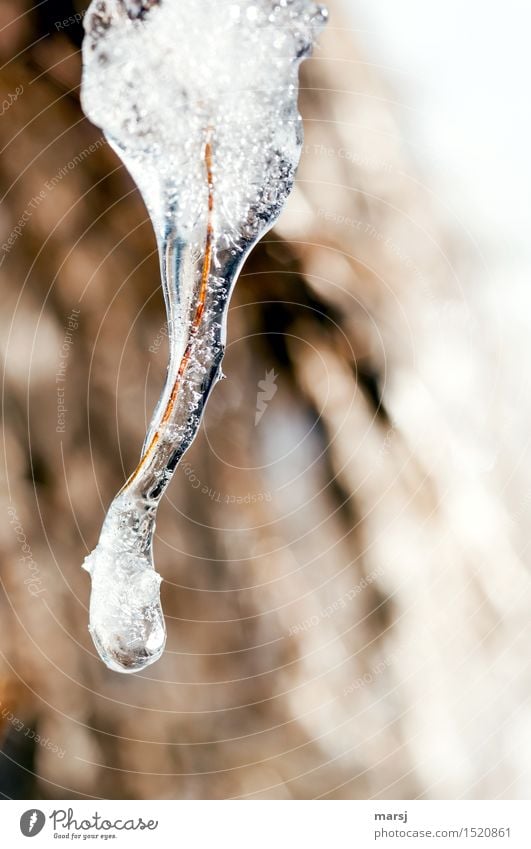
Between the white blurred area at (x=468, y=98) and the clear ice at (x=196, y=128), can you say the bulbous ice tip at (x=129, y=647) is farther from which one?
the white blurred area at (x=468, y=98)

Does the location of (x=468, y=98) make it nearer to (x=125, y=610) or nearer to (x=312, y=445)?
(x=312, y=445)

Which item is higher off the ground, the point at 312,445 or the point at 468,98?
the point at 468,98

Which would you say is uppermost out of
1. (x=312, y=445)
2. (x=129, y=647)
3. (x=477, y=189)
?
Result: (x=477, y=189)

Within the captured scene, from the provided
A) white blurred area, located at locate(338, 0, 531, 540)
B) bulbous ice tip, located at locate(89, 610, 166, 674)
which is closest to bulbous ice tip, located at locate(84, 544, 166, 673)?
bulbous ice tip, located at locate(89, 610, 166, 674)

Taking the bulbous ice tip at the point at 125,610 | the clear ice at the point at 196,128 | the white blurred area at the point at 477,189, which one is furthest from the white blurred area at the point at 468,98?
the bulbous ice tip at the point at 125,610

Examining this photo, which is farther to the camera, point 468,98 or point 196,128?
point 468,98

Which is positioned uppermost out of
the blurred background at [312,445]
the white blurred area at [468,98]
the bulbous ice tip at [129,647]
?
the white blurred area at [468,98]

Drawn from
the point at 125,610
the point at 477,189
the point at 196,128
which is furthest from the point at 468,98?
the point at 125,610
